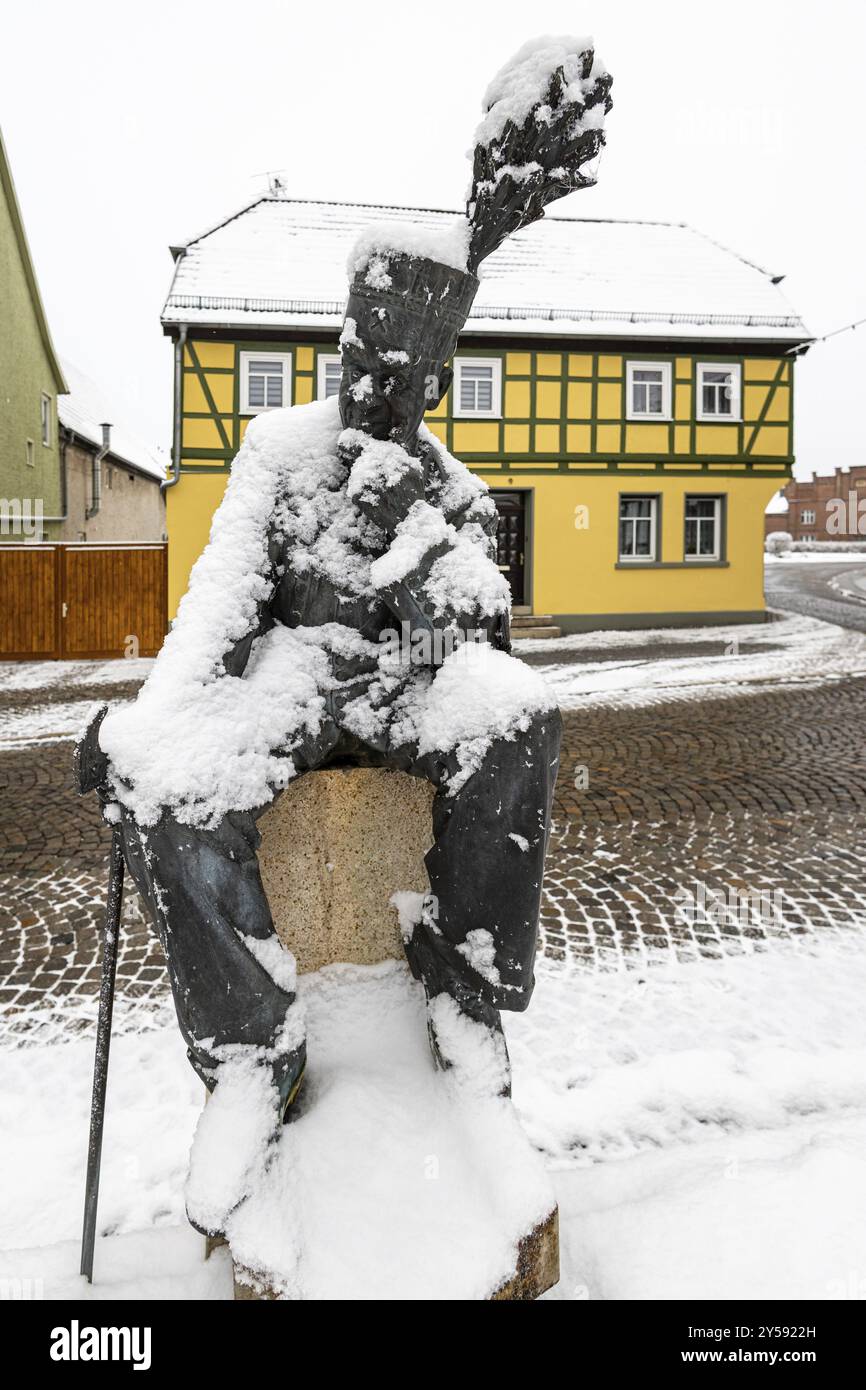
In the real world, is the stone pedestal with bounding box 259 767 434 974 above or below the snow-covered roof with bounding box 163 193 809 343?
below

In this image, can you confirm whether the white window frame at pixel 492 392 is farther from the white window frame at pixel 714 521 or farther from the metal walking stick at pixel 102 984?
the metal walking stick at pixel 102 984

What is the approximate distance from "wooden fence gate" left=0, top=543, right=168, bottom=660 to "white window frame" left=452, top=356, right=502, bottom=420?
5732 millimetres

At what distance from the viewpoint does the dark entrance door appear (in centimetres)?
1678

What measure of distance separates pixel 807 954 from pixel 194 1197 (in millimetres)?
2581

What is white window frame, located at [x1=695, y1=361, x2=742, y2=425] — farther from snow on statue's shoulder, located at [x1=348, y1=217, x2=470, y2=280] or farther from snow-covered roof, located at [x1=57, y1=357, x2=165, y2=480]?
snow on statue's shoulder, located at [x1=348, y1=217, x2=470, y2=280]

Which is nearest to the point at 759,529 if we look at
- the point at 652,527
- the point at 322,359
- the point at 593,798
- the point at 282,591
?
the point at 652,527

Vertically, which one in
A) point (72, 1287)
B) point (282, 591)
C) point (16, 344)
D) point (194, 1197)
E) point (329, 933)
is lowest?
point (72, 1287)

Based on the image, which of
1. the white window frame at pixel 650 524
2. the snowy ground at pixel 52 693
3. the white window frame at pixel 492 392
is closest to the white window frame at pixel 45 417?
the snowy ground at pixel 52 693

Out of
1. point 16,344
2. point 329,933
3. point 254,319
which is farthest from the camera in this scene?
point 16,344

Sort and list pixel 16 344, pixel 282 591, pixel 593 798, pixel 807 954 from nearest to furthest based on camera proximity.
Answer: pixel 282 591 < pixel 807 954 < pixel 593 798 < pixel 16 344

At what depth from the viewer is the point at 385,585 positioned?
6.11 feet

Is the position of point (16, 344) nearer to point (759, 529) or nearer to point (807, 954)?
point (759, 529)

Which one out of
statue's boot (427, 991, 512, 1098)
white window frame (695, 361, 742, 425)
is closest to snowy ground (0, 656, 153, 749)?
statue's boot (427, 991, 512, 1098)

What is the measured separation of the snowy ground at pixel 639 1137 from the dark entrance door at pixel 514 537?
45.8 ft
